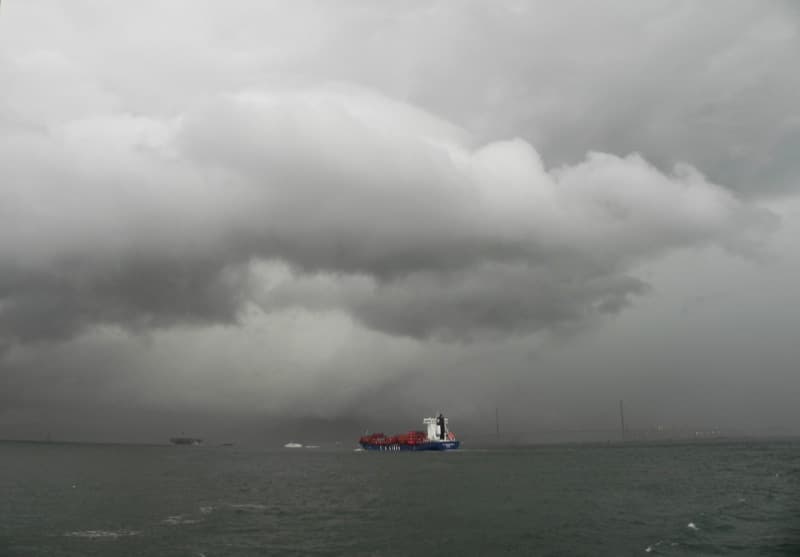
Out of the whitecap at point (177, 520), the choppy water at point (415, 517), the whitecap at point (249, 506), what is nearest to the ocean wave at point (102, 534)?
the choppy water at point (415, 517)

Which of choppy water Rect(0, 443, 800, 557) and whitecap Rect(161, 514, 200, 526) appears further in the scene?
whitecap Rect(161, 514, 200, 526)

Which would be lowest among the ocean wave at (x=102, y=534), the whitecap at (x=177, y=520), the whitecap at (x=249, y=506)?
the whitecap at (x=249, y=506)

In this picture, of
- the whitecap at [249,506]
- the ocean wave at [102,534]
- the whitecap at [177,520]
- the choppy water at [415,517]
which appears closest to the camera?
the choppy water at [415,517]

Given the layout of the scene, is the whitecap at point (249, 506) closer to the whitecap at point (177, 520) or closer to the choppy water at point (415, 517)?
the choppy water at point (415, 517)

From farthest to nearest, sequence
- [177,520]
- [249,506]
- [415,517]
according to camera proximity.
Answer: [249,506]
[415,517]
[177,520]

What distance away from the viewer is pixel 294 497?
97.2 metres

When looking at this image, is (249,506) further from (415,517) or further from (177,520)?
(415,517)

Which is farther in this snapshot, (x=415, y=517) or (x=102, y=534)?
(x=415, y=517)

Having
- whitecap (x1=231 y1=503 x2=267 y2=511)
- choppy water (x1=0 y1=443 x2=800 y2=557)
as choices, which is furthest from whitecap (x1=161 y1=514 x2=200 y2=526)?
whitecap (x1=231 y1=503 x2=267 y2=511)

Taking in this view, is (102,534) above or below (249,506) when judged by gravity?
above

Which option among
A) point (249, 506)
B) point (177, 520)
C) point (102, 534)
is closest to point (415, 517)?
point (249, 506)

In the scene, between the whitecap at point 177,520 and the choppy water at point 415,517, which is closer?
the choppy water at point 415,517

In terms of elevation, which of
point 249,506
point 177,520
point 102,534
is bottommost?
point 249,506

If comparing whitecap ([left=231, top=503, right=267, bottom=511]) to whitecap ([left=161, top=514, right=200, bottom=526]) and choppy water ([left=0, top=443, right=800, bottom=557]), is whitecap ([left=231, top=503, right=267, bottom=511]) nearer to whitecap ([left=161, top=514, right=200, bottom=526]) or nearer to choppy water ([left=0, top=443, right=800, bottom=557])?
choppy water ([left=0, top=443, right=800, bottom=557])
